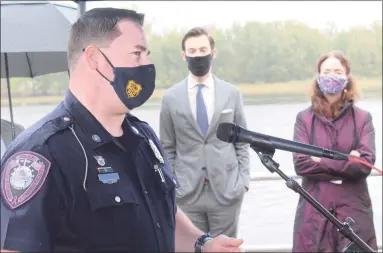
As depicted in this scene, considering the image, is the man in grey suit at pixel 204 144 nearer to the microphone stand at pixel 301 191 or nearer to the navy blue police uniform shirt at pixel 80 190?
the microphone stand at pixel 301 191

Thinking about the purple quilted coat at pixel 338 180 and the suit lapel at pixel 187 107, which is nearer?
the purple quilted coat at pixel 338 180

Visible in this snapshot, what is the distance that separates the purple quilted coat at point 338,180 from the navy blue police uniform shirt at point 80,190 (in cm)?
168

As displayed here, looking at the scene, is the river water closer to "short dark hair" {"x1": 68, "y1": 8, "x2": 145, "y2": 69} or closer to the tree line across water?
the tree line across water

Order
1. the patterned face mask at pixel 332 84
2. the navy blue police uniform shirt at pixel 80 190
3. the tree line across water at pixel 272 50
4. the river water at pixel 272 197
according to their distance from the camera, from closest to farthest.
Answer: the navy blue police uniform shirt at pixel 80 190, the patterned face mask at pixel 332 84, the tree line across water at pixel 272 50, the river water at pixel 272 197

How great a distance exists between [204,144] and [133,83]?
73.4 inches

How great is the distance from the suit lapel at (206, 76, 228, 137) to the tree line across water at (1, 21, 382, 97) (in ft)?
1.55

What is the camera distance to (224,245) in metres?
1.49

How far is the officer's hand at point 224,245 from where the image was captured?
1454 millimetres

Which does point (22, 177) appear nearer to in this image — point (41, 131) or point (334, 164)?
point (41, 131)

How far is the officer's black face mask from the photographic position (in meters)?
1.61

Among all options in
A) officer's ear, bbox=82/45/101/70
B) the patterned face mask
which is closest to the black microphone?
officer's ear, bbox=82/45/101/70

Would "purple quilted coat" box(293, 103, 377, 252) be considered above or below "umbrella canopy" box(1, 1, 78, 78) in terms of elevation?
below

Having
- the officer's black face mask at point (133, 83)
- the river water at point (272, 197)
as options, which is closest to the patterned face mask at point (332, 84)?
the river water at point (272, 197)

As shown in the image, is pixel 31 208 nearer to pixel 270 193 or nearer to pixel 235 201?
pixel 235 201
